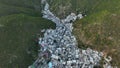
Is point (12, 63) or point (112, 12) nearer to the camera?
point (12, 63)

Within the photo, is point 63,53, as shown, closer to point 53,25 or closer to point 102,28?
point 102,28

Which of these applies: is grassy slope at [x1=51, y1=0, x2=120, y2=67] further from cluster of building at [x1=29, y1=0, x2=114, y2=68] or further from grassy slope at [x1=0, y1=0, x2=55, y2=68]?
grassy slope at [x1=0, y1=0, x2=55, y2=68]

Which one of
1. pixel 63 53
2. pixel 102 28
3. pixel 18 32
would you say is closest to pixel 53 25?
pixel 18 32

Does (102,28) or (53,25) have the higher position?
(53,25)

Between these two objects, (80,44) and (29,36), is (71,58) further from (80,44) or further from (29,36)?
(29,36)

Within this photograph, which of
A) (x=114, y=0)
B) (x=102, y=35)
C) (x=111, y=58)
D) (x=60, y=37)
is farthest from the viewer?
(x=114, y=0)

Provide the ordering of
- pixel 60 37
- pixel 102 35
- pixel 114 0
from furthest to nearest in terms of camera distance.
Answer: pixel 114 0 < pixel 60 37 < pixel 102 35

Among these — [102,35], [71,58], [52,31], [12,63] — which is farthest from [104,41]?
[12,63]

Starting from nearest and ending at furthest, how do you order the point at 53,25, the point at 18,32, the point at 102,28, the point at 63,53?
the point at 63,53 → the point at 102,28 → the point at 18,32 → the point at 53,25
